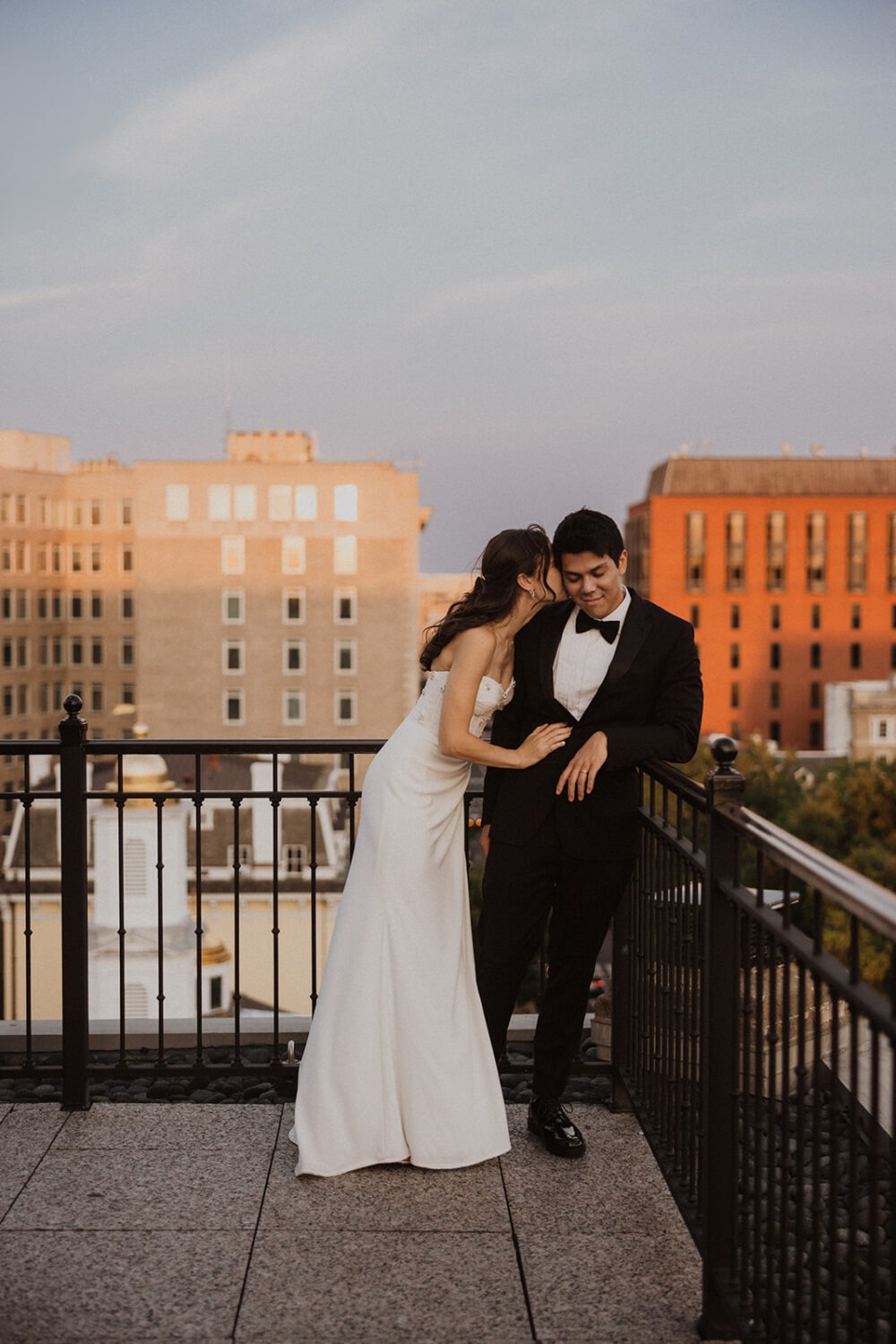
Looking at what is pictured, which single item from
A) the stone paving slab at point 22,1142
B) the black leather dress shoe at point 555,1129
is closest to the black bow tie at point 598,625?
the black leather dress shoe at point 555,1129

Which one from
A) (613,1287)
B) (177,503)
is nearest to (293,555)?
(177,503)

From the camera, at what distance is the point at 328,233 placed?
8344 centimetres

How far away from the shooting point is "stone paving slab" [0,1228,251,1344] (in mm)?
2662

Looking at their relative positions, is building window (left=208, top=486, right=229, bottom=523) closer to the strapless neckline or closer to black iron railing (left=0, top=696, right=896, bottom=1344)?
black iron railing (left=0, top=696, right=896, bottom=1344)

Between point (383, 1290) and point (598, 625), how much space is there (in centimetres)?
169

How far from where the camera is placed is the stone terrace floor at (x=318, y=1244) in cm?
271

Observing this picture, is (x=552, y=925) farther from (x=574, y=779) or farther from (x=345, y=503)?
(x=345, y=503)

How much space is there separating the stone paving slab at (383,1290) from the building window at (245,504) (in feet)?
241

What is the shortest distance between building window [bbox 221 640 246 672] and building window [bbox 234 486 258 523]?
7.79 metres

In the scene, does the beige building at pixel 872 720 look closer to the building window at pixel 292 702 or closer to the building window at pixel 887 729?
the building window at pixel 887 729

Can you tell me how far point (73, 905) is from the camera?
153 inches

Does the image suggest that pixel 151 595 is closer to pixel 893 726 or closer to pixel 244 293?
pixel 244 293

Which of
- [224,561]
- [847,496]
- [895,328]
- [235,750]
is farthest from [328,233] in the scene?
[235,750]

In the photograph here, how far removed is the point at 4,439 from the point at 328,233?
85.5 feet
